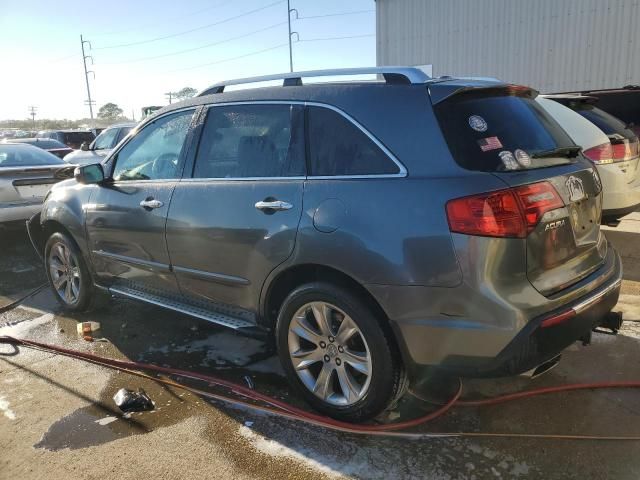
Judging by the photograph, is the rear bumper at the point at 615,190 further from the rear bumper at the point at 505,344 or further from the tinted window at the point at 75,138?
Answer: the tinted window at the point at 75,138

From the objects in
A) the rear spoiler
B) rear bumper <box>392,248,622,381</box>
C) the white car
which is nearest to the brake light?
the white car

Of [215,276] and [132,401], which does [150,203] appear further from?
[132,401]

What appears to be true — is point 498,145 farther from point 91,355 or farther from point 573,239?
point 91,355

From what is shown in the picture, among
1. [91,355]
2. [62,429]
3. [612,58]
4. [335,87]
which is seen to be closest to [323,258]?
[335,87]

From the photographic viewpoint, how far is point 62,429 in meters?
3.11

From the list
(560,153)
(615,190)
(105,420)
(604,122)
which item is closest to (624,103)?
(604,122)

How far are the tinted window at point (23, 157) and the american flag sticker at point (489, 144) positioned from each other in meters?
7.07

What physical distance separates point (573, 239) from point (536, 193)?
1.30ft

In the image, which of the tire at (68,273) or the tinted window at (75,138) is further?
the tinted window at (75,138)

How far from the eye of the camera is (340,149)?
2898mm

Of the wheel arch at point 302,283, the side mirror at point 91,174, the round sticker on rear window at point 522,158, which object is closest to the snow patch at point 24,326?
the side mirror at point 91,174

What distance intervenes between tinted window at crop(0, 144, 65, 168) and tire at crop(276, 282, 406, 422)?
6.28 m

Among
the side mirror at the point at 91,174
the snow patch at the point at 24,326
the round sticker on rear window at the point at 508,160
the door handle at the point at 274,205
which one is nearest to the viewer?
the round sticker on rear window at the point at 508,160

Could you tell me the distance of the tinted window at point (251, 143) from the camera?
3.12 m
